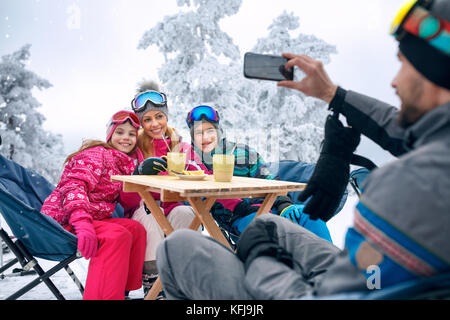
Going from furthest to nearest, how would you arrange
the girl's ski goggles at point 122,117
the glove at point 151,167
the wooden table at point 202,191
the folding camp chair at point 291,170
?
the folding camp chair at point 291,170 → the girl's ski goggles at point 122,117 → the glove at point 151,167 → the wooden table at point 202,191

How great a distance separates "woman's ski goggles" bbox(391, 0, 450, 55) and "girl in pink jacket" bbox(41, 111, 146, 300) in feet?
5.36

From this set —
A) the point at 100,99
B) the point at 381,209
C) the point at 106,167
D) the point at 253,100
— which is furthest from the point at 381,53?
the point at 381,209

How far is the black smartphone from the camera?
110cm

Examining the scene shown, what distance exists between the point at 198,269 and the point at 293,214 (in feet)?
4.07

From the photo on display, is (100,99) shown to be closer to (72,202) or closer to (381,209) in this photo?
(72,202)

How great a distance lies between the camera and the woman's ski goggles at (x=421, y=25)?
0.67 metres

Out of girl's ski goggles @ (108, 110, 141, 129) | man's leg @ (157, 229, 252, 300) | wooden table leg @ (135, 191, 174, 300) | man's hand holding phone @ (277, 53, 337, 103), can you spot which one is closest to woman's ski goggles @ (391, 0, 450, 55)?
man's hand holding phone @ (277, 53, 337, 103)

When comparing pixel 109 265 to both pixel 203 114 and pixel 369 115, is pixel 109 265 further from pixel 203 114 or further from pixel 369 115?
pixel 369 115

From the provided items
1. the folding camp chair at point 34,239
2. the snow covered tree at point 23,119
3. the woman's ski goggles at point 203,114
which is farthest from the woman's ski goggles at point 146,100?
the snow covered tree at point 23,119

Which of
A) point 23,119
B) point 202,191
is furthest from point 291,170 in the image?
point 23,119

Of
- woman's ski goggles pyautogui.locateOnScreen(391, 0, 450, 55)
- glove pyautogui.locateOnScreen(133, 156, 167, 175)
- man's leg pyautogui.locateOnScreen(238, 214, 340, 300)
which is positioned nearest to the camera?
woman's ski goggles pyautogui.locateOnScreen(391, 0, 450, 55)

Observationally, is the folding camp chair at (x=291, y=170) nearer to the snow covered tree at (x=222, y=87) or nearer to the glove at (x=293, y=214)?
the glove at (x=293, y=214)

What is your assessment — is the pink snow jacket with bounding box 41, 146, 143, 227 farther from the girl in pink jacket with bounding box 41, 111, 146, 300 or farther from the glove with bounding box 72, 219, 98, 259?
the glove with bounding box 72, 219, 98, 259

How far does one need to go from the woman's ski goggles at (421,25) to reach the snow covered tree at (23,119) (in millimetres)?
8109
